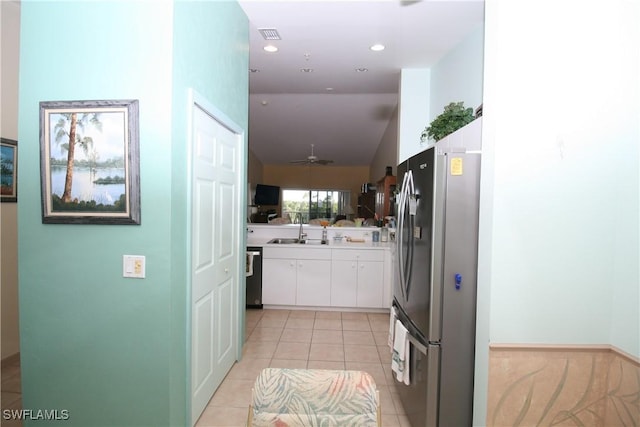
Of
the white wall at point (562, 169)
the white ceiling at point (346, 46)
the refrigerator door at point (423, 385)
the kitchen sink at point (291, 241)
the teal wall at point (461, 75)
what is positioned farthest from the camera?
the kitchen sink at point (291, 241)

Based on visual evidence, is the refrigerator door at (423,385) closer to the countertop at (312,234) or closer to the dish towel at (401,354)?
the dish towel at (401,354)

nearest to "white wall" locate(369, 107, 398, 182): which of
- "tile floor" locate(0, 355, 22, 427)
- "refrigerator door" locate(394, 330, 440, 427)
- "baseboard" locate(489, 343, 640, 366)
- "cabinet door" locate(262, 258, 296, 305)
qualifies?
"cabinet door" locate(262, 258, 296, 305)

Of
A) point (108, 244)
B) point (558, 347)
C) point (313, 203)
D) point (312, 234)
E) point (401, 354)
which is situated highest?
point (313, 203)

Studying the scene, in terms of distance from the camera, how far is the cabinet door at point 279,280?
4.25 m

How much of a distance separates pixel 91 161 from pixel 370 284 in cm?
335

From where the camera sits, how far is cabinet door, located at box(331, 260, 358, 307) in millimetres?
4211

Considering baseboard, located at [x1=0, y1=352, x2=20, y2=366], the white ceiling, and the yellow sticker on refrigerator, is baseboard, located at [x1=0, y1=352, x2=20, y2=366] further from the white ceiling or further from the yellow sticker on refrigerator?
the yellow sticker on refrigerator

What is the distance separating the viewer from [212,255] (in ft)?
7.30

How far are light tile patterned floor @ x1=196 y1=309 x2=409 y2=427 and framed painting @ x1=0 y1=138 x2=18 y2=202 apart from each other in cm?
235

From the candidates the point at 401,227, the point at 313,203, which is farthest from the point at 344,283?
the point at 313,203

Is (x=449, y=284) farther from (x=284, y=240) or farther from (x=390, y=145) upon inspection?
(x=390, y=145)

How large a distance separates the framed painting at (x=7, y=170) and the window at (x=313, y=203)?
25.9ft

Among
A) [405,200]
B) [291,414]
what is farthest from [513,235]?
[291,414]

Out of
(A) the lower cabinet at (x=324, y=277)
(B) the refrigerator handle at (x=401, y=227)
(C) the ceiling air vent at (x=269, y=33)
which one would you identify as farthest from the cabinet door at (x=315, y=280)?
(C) the ceiling air vent at (x=269, y=33)
